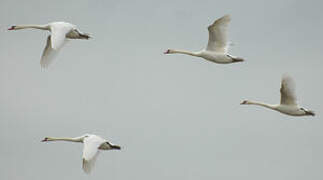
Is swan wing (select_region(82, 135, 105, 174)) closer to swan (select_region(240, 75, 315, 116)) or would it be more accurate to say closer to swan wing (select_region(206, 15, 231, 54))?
swan wing (select_region(206, 15, 231, 54))

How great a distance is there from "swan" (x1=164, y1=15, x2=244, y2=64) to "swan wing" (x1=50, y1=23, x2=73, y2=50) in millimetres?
6563

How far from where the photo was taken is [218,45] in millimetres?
56750

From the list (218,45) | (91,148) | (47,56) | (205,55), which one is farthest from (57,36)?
(218,45)

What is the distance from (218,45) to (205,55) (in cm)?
73

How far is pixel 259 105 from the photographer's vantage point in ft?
189

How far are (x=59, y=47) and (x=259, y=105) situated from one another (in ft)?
37.8

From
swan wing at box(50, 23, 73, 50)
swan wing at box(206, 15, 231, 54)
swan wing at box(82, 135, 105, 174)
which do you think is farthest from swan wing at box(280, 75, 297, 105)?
swan wing at box(50, 23, 73, 50)

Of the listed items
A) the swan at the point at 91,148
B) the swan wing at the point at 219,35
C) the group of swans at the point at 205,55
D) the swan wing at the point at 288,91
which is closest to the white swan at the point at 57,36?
the group of swans at the point at 205,55

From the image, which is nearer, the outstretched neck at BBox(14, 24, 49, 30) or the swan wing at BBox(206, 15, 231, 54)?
the swan wing at BBox(206, 15, 231, 54)

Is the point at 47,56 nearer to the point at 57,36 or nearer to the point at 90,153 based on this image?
the point at 57,36

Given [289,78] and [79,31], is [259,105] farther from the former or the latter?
[79,31]

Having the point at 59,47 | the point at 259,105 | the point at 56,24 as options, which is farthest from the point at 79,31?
the point at 259,105

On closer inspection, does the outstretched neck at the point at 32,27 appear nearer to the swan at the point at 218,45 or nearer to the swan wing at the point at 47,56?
the swan wing at the point at 47,56

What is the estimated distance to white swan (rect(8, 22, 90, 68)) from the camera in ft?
167
